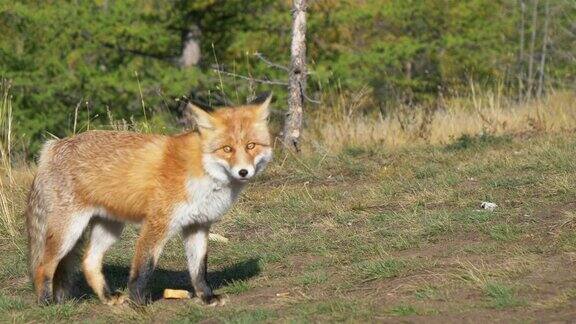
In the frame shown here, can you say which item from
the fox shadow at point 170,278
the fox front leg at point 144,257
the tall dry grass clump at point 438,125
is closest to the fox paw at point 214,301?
the fox front leg at point 144,257

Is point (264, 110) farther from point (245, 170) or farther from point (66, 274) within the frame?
point (66, 274)

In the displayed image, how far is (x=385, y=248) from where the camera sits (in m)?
7.74

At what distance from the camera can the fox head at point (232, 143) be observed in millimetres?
6332

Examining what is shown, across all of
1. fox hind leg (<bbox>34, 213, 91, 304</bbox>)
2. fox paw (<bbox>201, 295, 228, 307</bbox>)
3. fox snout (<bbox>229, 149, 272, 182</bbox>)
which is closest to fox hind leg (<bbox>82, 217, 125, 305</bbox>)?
fox hind leg (<bbox>34, 213, 91, 304</bbox>)

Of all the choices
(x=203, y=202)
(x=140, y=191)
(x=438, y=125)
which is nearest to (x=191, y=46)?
(x=438, y=125)

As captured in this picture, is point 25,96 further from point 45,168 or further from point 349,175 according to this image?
point 45,168

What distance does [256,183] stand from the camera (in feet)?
36.4

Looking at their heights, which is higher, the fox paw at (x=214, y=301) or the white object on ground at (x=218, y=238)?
the fox paw at (x=214, y=301)

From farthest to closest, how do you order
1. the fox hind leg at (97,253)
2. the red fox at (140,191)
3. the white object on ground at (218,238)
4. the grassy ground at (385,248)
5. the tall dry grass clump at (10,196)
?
the tall dry grass clump at (10,196) → the white object on ground at (218,238) → the fox hind leg at (97,253) → the red fox at (140,191) → the grassy ground at (385,248)

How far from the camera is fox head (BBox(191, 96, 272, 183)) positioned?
6332mm

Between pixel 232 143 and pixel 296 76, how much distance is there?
21.2 ft

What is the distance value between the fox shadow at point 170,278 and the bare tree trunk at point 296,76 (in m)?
4.80

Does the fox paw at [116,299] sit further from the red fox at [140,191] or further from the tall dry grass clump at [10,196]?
the tall dry grass clump at [10,196]

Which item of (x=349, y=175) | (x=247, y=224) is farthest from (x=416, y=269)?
(x=349, y=175)
